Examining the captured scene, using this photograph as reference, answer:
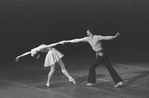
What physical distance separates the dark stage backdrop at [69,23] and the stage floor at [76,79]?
156cm

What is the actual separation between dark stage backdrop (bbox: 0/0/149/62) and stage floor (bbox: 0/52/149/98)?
1555 mm

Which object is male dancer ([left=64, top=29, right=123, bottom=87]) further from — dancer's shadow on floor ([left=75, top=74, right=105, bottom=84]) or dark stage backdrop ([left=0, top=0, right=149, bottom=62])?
dark stage backdrop ([left=0, top=0, right=149, bottom=62])

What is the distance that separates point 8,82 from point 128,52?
5245 millimetres

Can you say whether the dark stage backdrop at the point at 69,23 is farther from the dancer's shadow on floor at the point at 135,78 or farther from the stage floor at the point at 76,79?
the dancer's shadow on floor at the point at 135,78

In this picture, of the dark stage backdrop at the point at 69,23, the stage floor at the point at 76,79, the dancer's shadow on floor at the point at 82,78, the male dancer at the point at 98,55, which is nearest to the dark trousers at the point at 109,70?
the male dancer at the point at 98,55

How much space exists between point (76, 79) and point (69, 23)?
745cm

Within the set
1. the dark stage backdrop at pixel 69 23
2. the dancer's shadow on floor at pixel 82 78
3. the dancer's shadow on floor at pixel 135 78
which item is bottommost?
the dancer's shadow on floor at pixel 135 78

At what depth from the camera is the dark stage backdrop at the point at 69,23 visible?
1692 cm

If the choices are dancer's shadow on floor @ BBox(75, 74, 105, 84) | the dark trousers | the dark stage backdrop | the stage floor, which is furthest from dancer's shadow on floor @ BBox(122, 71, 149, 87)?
the dark stage backdrop

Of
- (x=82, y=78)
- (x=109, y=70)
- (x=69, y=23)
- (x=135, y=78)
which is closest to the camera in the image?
(x=109, y=70)

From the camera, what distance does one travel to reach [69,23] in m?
18.9

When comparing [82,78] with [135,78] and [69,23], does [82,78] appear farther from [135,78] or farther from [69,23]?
[69,23]

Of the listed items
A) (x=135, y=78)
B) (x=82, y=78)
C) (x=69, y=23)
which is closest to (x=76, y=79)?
(x=82, y=78)

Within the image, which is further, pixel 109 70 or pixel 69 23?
pixel 69 23
